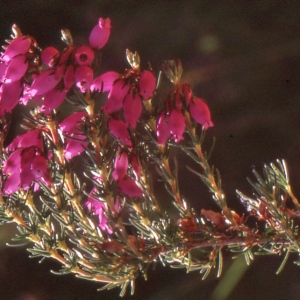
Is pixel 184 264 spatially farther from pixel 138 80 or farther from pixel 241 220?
pixel 138 80

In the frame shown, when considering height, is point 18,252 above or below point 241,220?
below

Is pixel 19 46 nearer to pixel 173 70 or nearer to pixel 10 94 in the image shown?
pixel 10 94

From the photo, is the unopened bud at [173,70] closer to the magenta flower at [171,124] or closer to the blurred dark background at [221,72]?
the magenta flower at [171,124]

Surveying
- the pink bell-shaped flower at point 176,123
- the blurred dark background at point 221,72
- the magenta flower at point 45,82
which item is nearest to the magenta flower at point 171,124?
the pink bell-shaped flower at point 176,123

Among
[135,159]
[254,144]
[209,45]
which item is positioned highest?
[135,159]

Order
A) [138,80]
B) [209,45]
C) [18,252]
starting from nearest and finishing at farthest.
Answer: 1. [138,80]
2. [209,45]
3. [18,252]

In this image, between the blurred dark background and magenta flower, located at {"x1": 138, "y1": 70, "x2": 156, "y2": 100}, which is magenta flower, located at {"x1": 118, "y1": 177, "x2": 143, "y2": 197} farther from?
the blurred dark background

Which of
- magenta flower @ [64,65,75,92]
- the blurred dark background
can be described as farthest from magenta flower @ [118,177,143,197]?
the blurred dark background

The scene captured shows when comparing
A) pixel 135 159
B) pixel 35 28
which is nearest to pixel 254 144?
pixel 35 28
